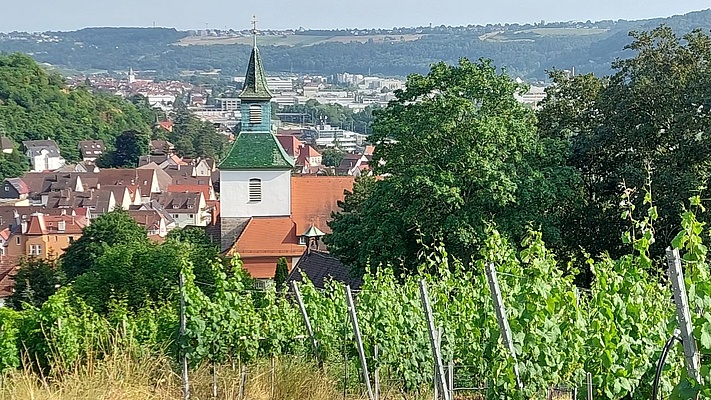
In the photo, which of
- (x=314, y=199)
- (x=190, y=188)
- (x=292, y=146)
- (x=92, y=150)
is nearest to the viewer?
(x=314, y=199)

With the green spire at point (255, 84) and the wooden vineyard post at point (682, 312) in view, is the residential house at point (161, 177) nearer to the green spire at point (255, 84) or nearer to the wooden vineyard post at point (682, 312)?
the green spire at point (255, 84)

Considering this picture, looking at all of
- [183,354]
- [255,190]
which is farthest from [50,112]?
[183,354]

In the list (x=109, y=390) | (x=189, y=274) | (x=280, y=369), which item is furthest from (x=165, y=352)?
(x=109, y=390)

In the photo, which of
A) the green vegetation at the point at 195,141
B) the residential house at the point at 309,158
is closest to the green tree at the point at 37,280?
the green vegetation at the point at 195,141

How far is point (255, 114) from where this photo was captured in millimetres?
36969

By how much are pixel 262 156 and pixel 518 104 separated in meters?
19.2

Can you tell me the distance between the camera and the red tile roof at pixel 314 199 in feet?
129

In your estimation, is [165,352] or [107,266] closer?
[165,352]

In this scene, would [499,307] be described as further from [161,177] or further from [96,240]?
[161,177]

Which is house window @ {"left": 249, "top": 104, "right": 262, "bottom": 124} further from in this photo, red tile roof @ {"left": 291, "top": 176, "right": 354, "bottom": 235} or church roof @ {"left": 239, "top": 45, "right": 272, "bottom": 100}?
red tile roof @ {"left": 291, "top": 176, "right": 354, "bottom": 235}

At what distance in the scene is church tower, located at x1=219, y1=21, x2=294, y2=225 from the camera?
36.5 m

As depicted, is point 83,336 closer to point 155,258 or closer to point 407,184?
point 407,184

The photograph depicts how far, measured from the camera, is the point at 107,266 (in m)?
23.0

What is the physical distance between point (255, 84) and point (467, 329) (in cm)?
3125
